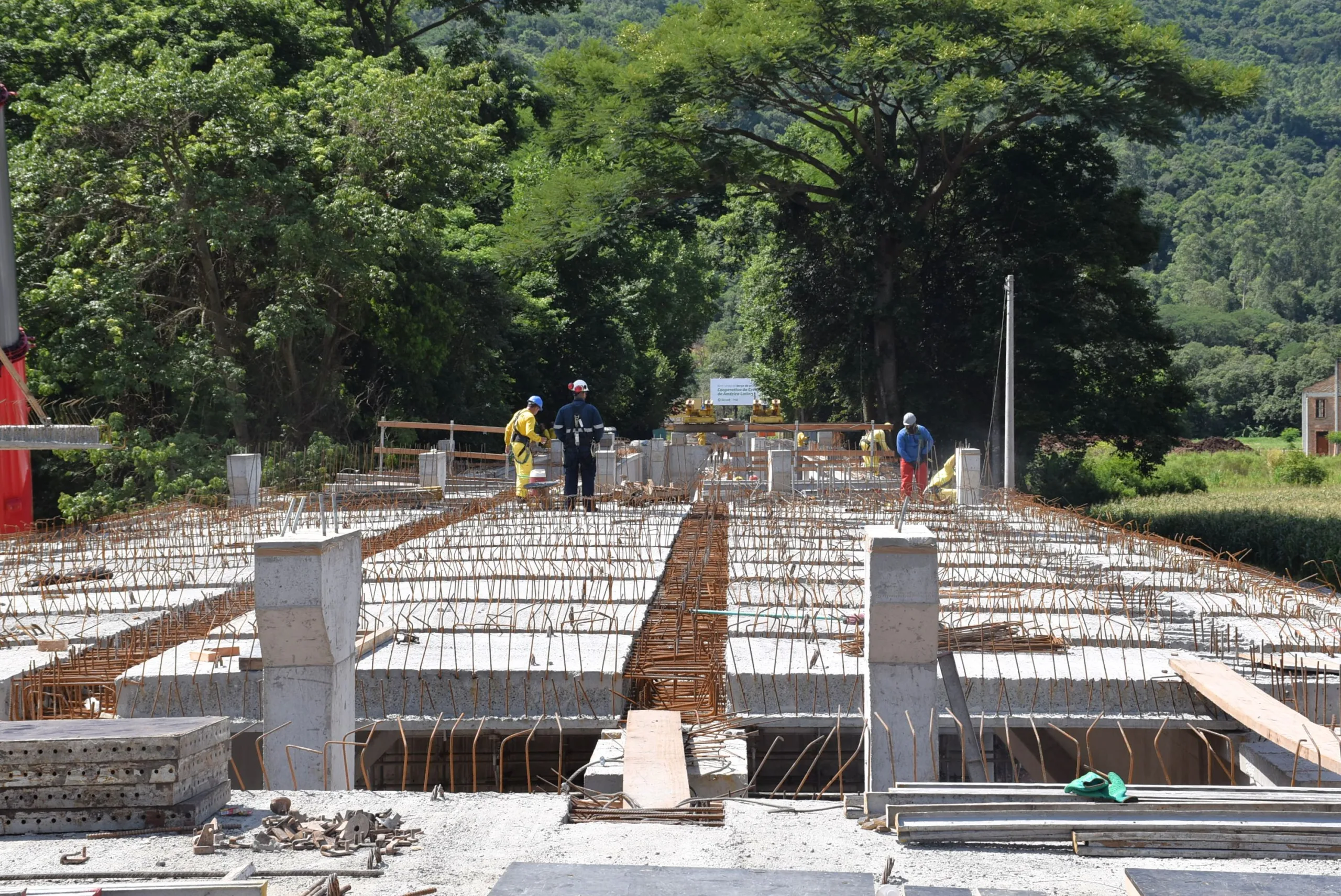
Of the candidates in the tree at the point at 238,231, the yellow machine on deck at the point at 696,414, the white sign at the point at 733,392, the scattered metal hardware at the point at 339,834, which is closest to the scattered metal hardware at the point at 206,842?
the scattered metal hardware at the point at 339,834

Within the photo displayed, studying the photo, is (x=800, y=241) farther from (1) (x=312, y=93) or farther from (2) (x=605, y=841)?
(2) (x=605, y=841)

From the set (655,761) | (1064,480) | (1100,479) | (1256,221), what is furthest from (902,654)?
(1256,221)

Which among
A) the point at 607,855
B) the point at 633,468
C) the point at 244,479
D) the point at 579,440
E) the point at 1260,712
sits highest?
the point at 579,440

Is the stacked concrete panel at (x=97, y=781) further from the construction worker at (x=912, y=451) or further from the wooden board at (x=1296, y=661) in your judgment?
the construction worker at (x=912, y=451)

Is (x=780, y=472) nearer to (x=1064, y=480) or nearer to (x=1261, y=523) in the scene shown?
(x=1261, y=523)

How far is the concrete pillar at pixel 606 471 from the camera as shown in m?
19.9

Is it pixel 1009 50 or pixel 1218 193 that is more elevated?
pixel 1218 193

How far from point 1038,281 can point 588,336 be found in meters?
12.8

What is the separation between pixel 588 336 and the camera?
35.6 meters

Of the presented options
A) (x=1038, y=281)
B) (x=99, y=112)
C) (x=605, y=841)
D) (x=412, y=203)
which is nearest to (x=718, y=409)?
(x=1038, y=281)

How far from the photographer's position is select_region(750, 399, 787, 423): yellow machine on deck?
54.3 m

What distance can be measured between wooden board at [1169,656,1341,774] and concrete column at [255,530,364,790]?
166 inches

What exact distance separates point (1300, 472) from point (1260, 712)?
107 ft

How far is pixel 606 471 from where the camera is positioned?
66.3 ft
